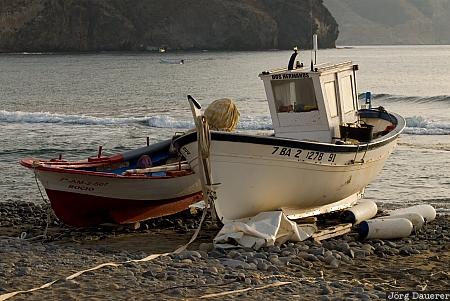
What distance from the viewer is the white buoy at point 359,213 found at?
13.2 metres

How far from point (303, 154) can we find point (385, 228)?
1.79 m

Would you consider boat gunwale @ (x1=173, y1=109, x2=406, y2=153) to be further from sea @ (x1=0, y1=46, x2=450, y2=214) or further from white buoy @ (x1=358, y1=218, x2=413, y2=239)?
sea @ (x1=0, y1=46, x2=450, y2=214)

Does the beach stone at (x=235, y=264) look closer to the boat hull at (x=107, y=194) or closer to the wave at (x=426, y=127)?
the boat hull at (x=107, y=194)

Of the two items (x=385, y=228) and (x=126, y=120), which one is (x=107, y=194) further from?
(x=126, y=120)

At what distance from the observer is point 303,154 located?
12.2 metres

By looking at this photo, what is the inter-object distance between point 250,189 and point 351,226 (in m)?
2.03

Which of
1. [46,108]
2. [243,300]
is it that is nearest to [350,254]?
[243,300]

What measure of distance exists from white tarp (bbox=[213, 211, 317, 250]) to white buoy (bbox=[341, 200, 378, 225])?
50.5 inches

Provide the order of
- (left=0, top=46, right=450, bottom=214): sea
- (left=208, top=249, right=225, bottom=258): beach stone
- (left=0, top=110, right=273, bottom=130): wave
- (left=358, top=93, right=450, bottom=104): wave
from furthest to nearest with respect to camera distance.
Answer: (left=358, top=93, right=450, bottom=104): wave, (left=0, top=110, right=273, bottom=130): wave, (left=0, top=46, right=450, bottom=214): sea, (left=208, top=249, right=225, bottom=258): beach stone

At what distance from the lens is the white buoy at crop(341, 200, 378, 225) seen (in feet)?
43.2

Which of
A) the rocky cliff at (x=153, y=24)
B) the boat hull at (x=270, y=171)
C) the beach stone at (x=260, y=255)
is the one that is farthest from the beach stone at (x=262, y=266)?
the rocky cliff at (x=153, y=24)

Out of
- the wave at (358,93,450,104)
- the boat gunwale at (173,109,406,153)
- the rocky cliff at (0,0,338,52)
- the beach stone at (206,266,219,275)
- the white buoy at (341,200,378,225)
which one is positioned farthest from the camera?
the rocky cliff at (0,0,338,52)

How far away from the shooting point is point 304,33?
176 metres

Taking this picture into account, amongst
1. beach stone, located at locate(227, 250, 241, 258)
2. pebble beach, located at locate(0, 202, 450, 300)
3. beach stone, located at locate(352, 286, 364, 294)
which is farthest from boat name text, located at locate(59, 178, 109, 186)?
beach stone, located at locate(352, 286, 364, 294)
